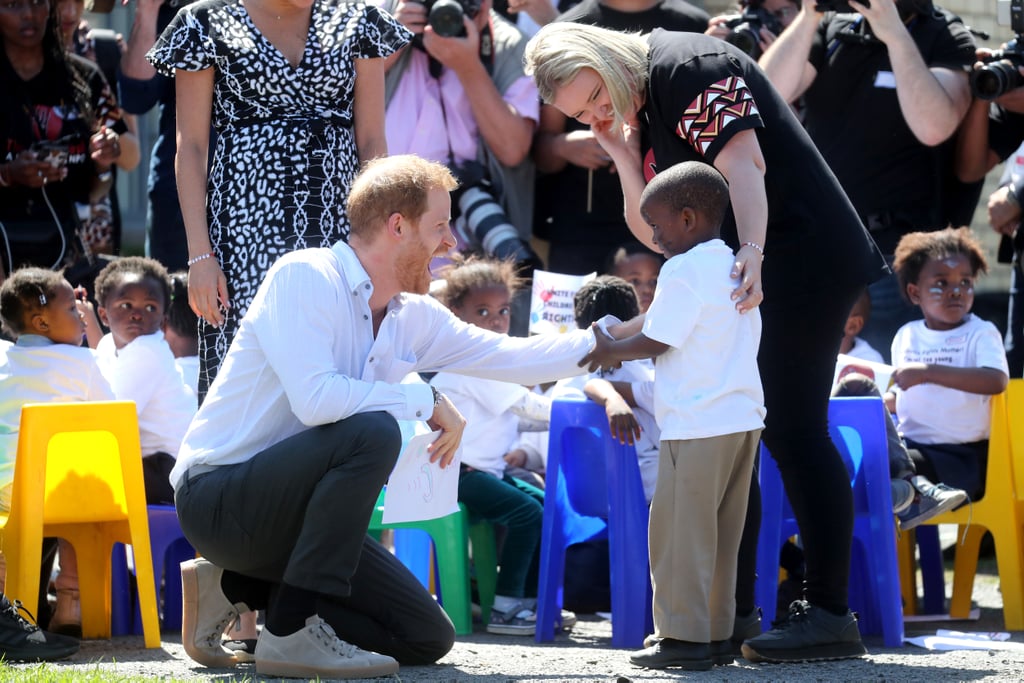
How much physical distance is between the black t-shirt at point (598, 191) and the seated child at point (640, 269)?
31 centimetres

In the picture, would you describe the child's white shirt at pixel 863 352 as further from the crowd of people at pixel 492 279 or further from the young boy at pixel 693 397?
the young boy at pixel 693 397

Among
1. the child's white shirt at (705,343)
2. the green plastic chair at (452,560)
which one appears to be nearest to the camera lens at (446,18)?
the green plastic chair at (452,560)

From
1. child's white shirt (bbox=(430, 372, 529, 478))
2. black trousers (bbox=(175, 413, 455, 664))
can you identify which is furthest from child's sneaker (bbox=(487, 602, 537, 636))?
black trousers (bbox=(175, 413, 455, 664))

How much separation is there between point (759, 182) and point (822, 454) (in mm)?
776

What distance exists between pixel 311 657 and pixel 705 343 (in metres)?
1.29

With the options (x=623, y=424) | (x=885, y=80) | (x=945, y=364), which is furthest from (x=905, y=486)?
(x=885, y=80)

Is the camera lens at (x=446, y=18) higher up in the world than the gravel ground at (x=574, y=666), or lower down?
higher up

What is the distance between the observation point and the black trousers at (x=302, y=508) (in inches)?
142

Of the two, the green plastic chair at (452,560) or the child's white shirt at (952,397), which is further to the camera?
the child's white shirt at (952,397)

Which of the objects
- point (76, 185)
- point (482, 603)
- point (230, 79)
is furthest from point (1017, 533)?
point (76, 185)

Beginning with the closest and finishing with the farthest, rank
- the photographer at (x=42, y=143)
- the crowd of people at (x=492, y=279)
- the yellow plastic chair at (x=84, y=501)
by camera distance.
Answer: the crowd of people at (x=492, y=279) < the yellow plastic chair at (x=84, y=501) < the photographer at (x=42, y=143)

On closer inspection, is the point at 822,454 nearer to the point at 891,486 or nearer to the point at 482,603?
the point at 891,486

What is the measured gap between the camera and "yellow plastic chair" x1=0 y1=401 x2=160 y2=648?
4.44 m

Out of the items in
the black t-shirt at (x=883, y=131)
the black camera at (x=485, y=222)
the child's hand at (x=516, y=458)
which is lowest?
the child's hand at (x=516, y=458)
